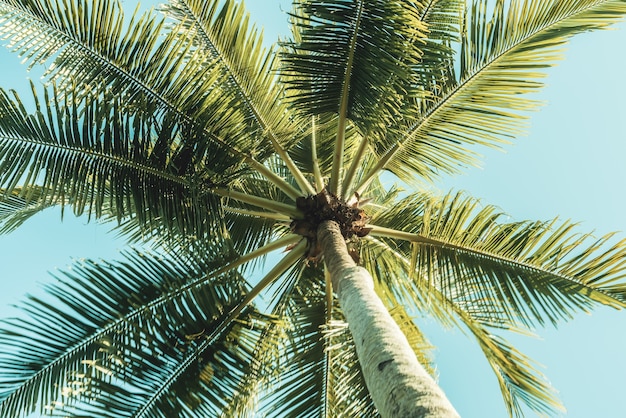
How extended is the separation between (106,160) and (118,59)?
0.84 meters

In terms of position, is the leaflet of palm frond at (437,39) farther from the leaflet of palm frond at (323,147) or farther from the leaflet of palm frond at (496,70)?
the leaflet of palm frond at (323,147)

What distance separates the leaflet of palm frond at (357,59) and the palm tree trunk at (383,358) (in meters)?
1.40

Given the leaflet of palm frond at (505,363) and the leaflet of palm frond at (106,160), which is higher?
the leaflet of palm frond at (106,160)

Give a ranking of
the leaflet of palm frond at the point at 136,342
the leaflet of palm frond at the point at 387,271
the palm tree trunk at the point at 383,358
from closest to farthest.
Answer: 1. the palm tree trunk at the point at 383,358
2. the leaflet of palm frond at the point at 136,342
3. the leaflet of palm frond at the point at 387,271

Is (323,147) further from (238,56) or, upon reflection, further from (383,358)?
(383,358)

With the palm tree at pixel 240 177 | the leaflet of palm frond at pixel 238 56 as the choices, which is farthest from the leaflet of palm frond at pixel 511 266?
the leaflet of palm frond at pixel 238 56

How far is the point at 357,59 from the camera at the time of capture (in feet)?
15.0

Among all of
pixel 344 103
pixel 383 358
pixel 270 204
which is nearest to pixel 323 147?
pixel 270 204

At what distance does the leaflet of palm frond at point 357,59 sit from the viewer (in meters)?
4.32

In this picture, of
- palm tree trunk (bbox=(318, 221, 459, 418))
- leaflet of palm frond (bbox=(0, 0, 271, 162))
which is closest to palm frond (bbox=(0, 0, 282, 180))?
leaflet of palm frond (bbox=(0, 0, 271, 162))

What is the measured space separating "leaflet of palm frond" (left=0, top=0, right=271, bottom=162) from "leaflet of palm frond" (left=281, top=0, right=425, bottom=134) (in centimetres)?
77

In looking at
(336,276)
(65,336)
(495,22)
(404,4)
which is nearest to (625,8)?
(495,22)

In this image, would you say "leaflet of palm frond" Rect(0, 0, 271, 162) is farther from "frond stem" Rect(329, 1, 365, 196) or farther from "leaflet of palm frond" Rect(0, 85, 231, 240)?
"frond stem" Rect(329, 1, 365, 196)

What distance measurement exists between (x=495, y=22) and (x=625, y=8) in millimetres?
1001
